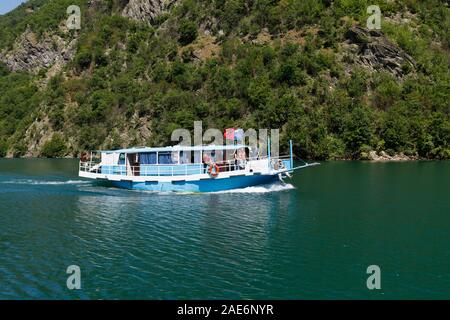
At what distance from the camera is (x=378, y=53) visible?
136 metres

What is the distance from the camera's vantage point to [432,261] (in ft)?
90.0

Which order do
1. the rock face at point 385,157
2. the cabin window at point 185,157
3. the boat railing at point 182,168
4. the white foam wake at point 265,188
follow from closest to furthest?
the boat railing at point 182,168, the white foam wake at point 265,188, the cabin window at point 185,157, the rock face at point 385,157

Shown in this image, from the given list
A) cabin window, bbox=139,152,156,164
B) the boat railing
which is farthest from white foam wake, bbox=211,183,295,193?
cabin window, bbox=139,152,156,164

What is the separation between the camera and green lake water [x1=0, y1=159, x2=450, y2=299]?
926 inches

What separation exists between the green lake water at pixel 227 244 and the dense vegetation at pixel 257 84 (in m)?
68.9

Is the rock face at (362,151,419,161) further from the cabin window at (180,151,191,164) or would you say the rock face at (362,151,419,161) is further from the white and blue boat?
Result: the cabin window at (180,151,191,164)

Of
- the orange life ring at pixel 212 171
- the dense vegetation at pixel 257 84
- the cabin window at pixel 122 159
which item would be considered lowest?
the orange life ring at pixel 212 171

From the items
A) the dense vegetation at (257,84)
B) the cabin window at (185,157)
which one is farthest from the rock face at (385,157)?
the cabin window at (185,157)

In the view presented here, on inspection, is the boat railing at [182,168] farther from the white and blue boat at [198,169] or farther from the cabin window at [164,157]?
the cabin window at [164,157]

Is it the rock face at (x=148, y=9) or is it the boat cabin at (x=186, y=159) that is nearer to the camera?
the boat cabin at (x=186, y=159)

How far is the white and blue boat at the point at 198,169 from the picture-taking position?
54.9 meters

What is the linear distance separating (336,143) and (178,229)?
90608 mm
